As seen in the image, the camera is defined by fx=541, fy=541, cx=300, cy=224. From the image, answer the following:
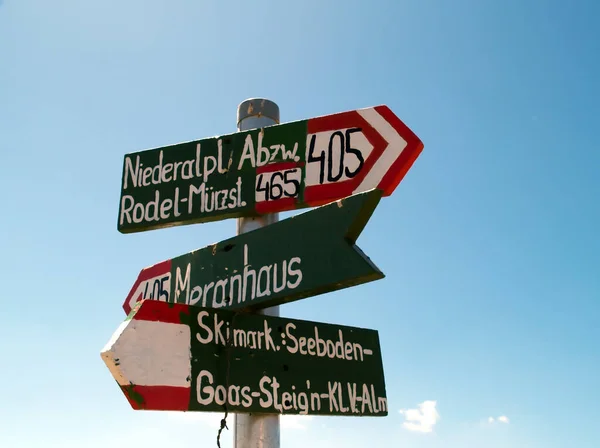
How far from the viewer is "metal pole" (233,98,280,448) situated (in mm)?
2088

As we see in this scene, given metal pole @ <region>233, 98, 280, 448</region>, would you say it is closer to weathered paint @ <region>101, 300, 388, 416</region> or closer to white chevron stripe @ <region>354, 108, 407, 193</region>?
weathered paint @ <region>101, 300, 388, 416</region>

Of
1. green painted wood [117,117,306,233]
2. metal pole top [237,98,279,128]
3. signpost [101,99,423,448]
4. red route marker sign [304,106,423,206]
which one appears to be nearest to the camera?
signpost [101,99,423,448]

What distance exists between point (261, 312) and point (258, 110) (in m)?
1.06

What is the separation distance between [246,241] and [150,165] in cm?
80

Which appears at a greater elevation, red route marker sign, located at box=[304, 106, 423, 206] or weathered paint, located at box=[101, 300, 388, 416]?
red route marker sign, located at box=[304, 106, 423, 206]

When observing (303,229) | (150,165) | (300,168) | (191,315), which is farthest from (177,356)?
(150,165)

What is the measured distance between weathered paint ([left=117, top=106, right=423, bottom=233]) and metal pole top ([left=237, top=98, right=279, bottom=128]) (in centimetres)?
23

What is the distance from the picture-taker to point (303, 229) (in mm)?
2023

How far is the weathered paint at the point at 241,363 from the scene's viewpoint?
5.78 feet

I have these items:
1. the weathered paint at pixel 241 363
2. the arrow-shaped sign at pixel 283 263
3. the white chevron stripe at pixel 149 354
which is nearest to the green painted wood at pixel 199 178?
the arrow-shaped sign at pixel 283 263

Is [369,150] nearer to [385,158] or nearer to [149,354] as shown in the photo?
[385,158]

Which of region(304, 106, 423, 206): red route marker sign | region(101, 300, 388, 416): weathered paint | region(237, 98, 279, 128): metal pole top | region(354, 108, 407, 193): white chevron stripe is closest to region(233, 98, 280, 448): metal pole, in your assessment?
region(237, 98, 279, 128): metal pole top

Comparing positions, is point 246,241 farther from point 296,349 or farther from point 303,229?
point 296,349

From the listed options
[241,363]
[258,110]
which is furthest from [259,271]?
[258,110]
